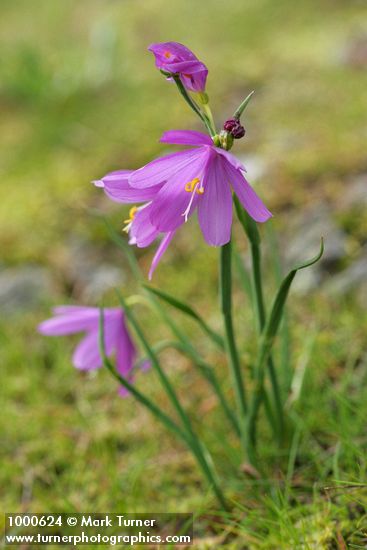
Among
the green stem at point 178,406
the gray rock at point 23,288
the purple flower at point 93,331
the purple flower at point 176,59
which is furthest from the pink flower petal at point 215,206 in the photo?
the gray rock at point 23,288

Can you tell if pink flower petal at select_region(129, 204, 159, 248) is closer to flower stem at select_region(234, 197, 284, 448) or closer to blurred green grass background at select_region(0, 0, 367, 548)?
flower stem at select_region(234, 197, 284, 448)

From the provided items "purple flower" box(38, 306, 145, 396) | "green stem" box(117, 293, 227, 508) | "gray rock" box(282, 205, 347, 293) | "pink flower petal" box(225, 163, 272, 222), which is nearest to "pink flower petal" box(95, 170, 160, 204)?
"pink flower petal" box(225, 163, 272, 222)

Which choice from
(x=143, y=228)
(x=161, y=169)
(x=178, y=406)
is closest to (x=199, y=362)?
(x=178, y=406)

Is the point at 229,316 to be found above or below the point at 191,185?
below

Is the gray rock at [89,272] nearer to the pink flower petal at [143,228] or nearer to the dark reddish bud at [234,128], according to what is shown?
the pink flower petal at [143,228]

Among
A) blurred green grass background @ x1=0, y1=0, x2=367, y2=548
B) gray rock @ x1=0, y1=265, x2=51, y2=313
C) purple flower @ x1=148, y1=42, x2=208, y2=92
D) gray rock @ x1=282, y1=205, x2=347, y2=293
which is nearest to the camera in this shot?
purple flower @ x1=148, y1=42, x2=208, y2=92

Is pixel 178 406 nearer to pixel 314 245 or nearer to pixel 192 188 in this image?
pixel 192 188
